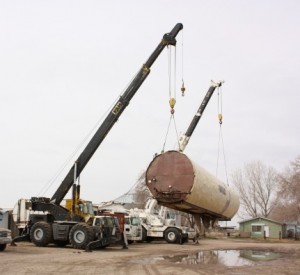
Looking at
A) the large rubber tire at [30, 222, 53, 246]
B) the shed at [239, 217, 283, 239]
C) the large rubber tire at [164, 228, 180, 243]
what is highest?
the large rubber tire at [30, 222, 53, 246]

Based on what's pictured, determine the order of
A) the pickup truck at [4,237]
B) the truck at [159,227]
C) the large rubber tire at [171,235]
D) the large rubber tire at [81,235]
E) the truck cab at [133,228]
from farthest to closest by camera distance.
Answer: the truck at [159,227] → the large rubber tire at [171,235] → the truck cab at [133,228] → the large rubber tire at [81,235] → the pickup truck at [4,237]

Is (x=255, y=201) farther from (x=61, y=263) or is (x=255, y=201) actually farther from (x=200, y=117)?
(x=61, y=263)

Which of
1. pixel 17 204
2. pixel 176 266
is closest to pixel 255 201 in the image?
pixel 17 204

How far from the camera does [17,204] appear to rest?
25.0 m

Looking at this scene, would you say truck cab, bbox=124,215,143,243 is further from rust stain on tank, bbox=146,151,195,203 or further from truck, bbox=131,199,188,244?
A: rust stain on tank, bbox=146,151,195,203

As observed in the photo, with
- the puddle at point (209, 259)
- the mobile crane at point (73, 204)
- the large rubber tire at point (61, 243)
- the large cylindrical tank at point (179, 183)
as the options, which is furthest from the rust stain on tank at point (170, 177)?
the large rubber tire at point (61, 243)

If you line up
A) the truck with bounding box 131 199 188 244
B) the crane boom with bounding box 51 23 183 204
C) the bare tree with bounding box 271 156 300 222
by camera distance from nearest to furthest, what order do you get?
the crane boom with bounding box 51 23 183 204 < the truck with bounding box 131 199 188 244 < the bare tree with bounding box 271 156 300 222

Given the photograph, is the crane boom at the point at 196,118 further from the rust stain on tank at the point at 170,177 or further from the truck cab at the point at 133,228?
the rust stain on tank at the point at 170,177

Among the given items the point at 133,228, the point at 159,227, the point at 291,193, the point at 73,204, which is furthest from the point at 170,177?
the point at 291,193

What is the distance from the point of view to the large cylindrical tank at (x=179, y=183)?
17.9 meters

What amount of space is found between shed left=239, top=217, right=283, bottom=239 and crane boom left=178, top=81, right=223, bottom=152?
79.3ft

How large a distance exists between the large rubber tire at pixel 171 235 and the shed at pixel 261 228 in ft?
78.3

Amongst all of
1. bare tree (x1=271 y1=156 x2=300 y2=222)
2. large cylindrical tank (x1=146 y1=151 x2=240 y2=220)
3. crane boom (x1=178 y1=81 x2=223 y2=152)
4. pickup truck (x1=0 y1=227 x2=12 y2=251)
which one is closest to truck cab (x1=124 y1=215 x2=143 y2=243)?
crane boom (x1=178 y1=81 x2=223 y2=152)

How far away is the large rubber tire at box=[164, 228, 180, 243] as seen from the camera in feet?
93.4
